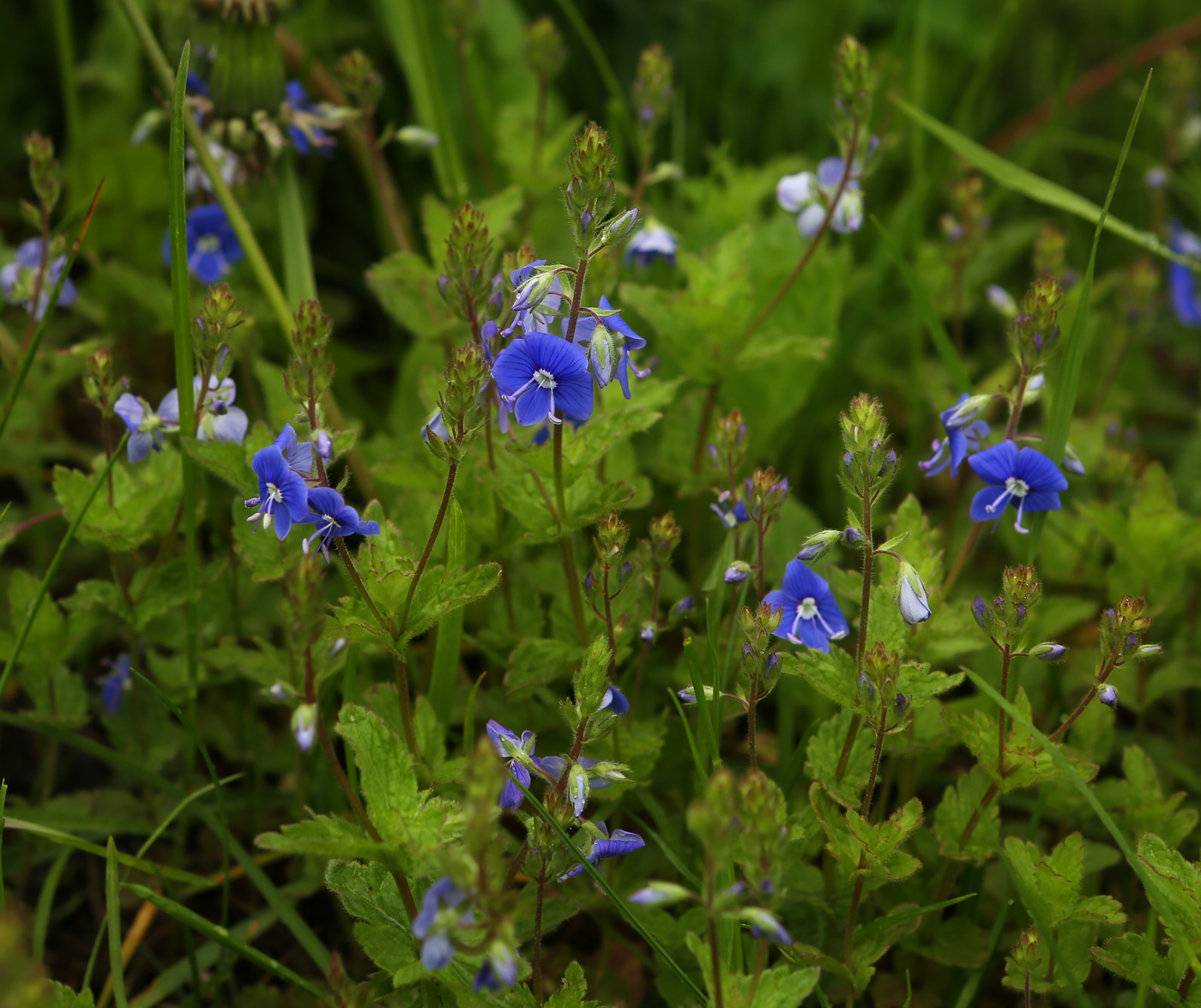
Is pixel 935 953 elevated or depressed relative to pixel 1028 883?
depressed

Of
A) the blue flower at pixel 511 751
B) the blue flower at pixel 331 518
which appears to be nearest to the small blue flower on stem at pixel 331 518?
the blue flower at pixel 331 518

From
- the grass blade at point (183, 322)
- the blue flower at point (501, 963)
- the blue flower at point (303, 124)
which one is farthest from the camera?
the blue flower at point (303, 124)

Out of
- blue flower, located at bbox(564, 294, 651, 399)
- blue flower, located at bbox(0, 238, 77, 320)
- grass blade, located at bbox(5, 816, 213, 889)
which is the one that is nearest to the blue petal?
blue flower, located at bbox(564, 294, 651, 399)

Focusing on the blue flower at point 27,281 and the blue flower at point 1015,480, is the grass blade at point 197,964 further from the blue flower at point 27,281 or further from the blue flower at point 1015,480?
the blue flower at point 1015,480

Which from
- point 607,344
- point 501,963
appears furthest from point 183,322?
point 501,963

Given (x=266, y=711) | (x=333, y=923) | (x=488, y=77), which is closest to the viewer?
(x=333, y=923)

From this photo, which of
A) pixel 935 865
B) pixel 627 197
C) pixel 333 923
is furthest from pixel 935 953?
pixel 627 197

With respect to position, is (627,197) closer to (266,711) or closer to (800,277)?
(800,277)
